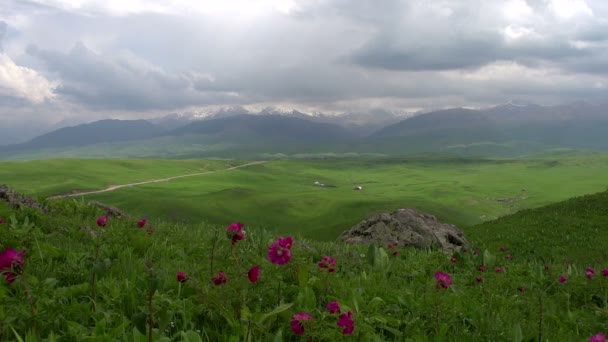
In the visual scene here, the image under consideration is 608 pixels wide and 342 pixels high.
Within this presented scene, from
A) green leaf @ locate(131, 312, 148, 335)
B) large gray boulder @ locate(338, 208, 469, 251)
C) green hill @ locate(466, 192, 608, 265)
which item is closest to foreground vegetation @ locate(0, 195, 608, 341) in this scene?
green leaf @ locate(131, 312, 148, 335)

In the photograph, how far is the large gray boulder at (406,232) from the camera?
60.4 ft

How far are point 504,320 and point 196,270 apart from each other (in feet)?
14.8

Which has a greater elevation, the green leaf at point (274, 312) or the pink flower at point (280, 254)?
the pink flower at point (280, 254)

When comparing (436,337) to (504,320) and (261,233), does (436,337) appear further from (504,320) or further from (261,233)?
(261,233)

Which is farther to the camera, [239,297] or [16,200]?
[16,200]

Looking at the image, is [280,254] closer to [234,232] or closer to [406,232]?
[234,232]

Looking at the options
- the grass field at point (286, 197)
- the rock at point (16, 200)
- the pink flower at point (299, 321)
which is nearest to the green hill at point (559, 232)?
the grass field at point (286, 197)

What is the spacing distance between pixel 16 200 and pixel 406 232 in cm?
1450

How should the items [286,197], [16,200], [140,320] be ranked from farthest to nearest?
[286,197] < [16,200] < [140,320]

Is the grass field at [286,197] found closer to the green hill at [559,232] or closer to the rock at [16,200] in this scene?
the rock at [16,200]

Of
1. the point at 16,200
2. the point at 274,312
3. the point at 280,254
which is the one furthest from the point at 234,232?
the point at 16,200

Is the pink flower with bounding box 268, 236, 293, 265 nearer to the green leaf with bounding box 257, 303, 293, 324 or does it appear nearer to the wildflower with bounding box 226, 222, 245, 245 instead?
the wildflower with bounding box 226, 222, 245, 245

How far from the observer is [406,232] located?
63.1 feet

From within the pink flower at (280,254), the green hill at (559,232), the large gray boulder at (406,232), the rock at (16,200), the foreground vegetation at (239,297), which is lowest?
the green hill at (559,232)
